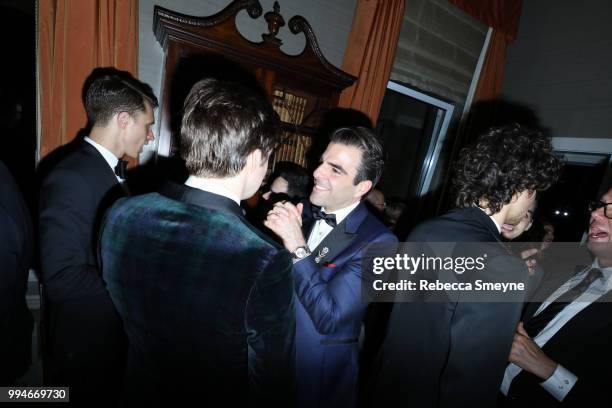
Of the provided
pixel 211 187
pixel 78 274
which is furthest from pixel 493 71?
pixel 78 274

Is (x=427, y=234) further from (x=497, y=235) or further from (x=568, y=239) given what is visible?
(x=568, y=239)

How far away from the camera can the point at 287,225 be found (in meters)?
1.48

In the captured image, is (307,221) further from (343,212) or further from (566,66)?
(566,66)

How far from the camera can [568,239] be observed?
4.09m

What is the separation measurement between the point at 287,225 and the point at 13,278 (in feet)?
4.41

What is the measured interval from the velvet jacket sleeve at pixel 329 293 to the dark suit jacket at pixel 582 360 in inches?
38.0

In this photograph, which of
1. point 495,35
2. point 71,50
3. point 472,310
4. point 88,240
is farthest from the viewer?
point 495,35

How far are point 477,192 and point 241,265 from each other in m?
1.20

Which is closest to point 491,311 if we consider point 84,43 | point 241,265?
point 241,265

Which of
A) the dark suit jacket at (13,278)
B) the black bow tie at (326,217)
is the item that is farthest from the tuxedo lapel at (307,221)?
the dark suit jacket at (13,278)

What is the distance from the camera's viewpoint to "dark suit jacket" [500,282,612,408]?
57.6 inches

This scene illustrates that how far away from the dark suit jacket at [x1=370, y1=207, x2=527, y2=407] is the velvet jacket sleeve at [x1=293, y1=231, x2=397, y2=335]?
0.85 ft

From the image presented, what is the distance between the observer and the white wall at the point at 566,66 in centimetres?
386

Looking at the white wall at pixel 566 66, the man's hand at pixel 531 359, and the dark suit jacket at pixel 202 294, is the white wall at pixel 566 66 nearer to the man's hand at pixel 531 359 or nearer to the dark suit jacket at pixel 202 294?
the man's hand at pixel 531 359
